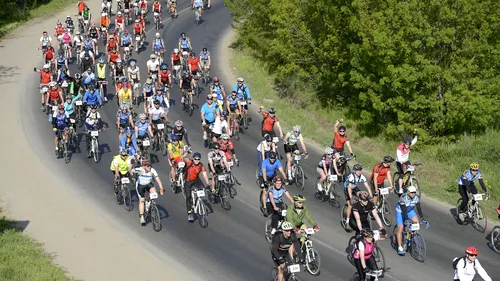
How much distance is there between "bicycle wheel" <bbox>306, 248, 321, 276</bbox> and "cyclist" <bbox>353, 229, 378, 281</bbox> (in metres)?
1.87

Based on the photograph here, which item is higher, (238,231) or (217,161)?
(217,161)

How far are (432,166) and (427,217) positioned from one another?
530 cm

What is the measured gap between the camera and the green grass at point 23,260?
19.3 metres

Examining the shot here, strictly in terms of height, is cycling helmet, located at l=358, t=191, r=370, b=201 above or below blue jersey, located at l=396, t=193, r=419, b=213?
above

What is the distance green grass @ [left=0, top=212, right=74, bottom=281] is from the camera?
1933 cm

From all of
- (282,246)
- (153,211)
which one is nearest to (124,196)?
(153,211)

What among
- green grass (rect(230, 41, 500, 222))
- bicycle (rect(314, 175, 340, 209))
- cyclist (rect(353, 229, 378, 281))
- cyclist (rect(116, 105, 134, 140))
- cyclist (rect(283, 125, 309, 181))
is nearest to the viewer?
cyclist (rect(353, 229, 378, 281))

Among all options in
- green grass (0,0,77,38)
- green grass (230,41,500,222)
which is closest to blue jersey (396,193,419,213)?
green grass (230,41,500,222)

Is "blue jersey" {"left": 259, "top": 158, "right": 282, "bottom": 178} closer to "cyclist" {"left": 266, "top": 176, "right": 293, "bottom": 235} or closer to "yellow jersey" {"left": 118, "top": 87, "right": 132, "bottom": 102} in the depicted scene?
"cyclist" {"left": 266, "top": 176, "right": 293, "bottom": 235}

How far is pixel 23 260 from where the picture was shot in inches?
794

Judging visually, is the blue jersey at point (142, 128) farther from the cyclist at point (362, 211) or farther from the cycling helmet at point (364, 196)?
the cycling helmet at point (364, 196)

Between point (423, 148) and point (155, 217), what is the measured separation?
46.3ft

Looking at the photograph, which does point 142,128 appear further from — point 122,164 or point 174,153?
point 122,164

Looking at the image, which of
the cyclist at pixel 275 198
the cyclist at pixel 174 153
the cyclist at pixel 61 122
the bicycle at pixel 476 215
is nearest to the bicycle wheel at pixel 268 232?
the cyclist at pixel 275 198
